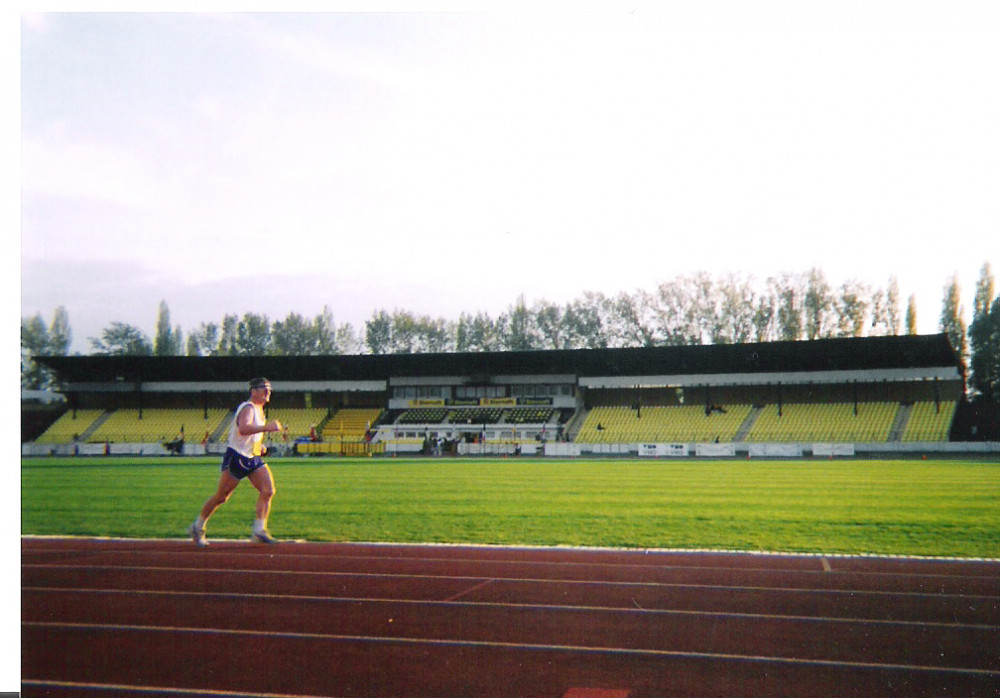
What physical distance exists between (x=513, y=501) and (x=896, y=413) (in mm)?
16536

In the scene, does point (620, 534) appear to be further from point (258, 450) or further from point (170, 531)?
point (170, 531)

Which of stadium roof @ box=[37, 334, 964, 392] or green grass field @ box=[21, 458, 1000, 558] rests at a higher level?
stadium roof @ box=[37, 334, 964, 392]

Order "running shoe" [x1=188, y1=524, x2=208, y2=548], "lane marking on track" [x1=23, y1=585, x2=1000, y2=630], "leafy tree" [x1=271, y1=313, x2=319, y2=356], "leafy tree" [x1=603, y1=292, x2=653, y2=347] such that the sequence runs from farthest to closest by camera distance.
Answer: "leafy tree" [x1=603, y1=292, x2=653, y2=347], "leafy tree" [x1=271, y1=313, x2=319, y2=356], "running shoe" [x1=188, y1=524, x2=208, y2=548], "lane marking on track" [x1=23, y1=585, x2=1000, y2=630]

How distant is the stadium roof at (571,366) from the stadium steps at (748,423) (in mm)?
1210

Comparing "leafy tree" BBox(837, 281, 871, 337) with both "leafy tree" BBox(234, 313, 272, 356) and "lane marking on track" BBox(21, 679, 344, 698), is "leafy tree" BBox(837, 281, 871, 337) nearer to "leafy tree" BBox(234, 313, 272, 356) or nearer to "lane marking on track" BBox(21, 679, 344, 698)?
"leafy tree" BBox(234, 313, 272, 356)

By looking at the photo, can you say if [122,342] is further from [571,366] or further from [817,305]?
[571,366]

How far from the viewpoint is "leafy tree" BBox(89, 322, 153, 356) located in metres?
9.43

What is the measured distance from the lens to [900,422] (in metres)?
22.8

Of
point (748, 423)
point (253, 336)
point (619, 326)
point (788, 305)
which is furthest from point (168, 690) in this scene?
point (748, 423)

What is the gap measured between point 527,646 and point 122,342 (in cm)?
859

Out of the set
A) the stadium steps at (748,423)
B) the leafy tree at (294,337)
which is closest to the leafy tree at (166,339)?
the leafy tree at (294,337)

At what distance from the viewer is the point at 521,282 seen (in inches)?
294

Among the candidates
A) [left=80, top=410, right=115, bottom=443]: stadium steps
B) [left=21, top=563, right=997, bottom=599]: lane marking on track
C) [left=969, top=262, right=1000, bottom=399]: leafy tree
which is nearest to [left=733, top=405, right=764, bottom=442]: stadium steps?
[left=969, top=262, right=1000, bottom=399]: leafy tree

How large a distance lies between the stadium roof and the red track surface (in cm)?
506
